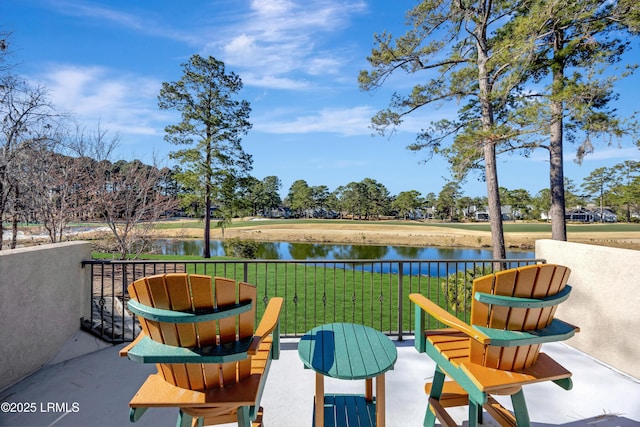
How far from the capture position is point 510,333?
150 centimetres

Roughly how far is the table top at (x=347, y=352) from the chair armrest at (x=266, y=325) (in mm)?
230

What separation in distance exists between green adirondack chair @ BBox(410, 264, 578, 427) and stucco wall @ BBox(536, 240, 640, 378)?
5.40 ft

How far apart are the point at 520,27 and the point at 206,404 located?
25.2ft

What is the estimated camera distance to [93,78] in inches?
320

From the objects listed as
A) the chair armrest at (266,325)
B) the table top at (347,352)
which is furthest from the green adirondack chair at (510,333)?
the chair armrest at (266,325)

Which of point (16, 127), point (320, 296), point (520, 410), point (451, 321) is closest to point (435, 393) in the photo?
point (520, 410)

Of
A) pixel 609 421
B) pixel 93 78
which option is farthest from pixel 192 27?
pixel 609 421

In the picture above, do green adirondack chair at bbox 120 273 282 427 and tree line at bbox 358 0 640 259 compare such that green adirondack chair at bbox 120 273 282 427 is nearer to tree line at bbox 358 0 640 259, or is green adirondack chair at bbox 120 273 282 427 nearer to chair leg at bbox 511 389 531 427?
chair leg at bbox 511 389 531 427

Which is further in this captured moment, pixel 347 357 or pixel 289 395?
pixel 289 395

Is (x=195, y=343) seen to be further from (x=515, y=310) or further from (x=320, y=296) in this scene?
(x=320, y=296)

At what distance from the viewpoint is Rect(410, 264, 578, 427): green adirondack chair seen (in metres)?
1.47

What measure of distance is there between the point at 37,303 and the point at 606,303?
16.8 ft

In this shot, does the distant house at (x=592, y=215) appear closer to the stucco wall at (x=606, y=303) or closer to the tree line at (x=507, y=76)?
the tree line at (x=507, y=76)

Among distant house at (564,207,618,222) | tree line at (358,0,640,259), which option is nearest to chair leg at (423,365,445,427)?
tree line at (358,0,640,259)
